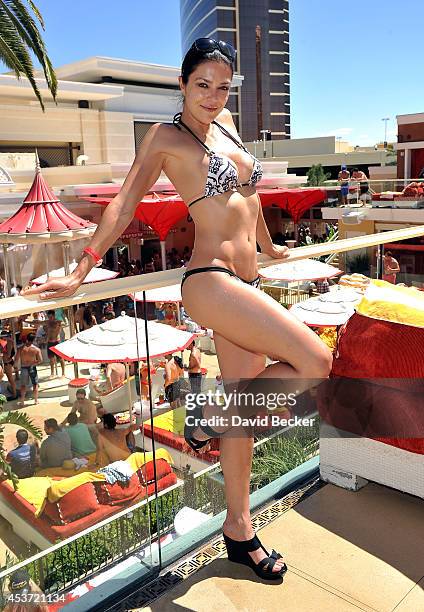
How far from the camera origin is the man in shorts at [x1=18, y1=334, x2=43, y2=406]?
199 cm

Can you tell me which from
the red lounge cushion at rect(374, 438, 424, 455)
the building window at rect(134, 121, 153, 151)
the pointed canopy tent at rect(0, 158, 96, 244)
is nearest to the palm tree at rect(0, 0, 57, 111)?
the pointed canopy tent at rect(0, 158, 96, 244)

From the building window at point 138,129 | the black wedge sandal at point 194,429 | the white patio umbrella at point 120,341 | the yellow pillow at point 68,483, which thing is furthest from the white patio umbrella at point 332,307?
the building window at point 138,129

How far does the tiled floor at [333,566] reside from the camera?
184cm

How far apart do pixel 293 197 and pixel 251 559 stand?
20.8 m

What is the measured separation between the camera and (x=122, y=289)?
182 centimetres

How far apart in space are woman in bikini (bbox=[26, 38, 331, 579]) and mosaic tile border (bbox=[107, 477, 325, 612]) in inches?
8.8

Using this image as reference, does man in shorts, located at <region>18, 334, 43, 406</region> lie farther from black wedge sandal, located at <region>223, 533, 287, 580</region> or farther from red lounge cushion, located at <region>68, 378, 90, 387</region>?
black wedge sandal, located at <region>223, 533, 287, 580</region>

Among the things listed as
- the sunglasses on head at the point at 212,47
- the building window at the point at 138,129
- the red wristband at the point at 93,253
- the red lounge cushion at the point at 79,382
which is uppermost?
the building window at the point at 138,129

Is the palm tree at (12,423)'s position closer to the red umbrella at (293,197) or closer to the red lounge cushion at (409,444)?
the red lounge cushion at (409,444)

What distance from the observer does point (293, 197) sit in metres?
22.0

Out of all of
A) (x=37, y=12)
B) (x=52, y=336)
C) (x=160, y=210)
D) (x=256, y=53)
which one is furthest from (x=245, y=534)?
(x=256, y=53)

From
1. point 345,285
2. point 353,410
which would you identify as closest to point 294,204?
point 345,285

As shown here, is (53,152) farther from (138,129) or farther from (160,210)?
(160,210)

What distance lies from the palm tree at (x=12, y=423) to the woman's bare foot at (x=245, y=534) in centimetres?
73
